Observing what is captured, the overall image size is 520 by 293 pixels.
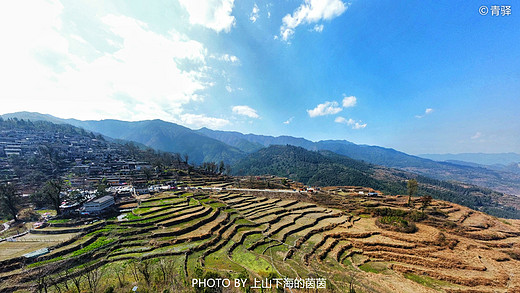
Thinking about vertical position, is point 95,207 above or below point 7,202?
below

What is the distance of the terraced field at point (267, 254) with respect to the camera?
21391 millimetres

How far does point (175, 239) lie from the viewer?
2914 cm

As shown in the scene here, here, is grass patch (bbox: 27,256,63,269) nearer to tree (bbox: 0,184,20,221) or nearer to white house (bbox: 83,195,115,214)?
white house (bbox: 83,195,115,214)

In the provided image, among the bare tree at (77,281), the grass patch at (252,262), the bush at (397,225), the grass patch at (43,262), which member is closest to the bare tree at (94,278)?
the bare tree at (77,281)

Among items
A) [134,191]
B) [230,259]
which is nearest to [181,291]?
[230,259]

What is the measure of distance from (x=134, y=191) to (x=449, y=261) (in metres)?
71.8

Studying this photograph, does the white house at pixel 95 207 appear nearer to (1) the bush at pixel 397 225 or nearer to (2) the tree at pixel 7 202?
(2) the tree at pixel 7 202

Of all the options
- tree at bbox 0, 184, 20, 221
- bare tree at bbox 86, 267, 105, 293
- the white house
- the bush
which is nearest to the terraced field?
bare tree at bbox 86, 267, 105, 293

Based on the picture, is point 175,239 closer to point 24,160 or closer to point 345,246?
point 345,246

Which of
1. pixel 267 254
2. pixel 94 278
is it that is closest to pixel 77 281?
pixel 94 278

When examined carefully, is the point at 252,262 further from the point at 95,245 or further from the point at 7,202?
the point at 7,202

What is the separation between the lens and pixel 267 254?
28.2 metres

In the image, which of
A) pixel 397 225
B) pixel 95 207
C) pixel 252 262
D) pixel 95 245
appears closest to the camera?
pixel 252 262

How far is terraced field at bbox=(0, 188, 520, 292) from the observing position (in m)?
21.4
